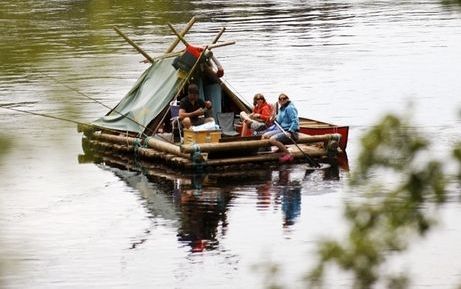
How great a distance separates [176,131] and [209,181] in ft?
6.79

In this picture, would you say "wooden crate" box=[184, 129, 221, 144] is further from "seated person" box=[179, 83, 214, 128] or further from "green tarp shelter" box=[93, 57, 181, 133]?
"green tarp shelter" box=[93, 57, 181, 133]

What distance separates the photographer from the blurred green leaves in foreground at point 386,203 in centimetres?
498

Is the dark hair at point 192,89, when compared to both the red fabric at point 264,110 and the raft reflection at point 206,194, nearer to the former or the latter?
the red fabric at point 264,110

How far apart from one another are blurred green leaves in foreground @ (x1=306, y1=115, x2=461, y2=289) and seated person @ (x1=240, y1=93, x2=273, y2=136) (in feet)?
71.8

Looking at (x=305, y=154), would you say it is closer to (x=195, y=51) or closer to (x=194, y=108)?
(x=194, y=108)

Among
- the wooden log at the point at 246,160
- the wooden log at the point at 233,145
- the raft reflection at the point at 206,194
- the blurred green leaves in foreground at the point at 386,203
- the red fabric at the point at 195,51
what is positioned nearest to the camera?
the blurred green leaves in foreground at the point at 386,203

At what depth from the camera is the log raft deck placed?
2664cm

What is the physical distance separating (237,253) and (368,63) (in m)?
31.9

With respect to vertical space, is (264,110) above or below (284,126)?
above

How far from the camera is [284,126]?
26656 mm

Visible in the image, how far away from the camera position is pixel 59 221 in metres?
23.7

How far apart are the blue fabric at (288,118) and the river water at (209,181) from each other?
0.99 metres

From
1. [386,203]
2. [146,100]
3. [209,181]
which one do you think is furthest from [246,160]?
[386,203]

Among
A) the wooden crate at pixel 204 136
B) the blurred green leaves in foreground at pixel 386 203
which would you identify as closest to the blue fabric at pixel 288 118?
the wooden crate at pixel 204 136
